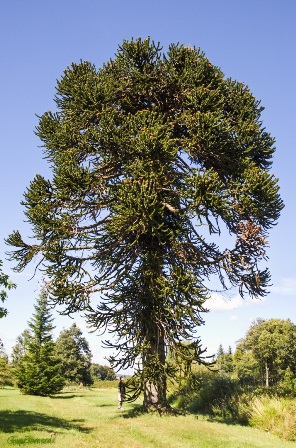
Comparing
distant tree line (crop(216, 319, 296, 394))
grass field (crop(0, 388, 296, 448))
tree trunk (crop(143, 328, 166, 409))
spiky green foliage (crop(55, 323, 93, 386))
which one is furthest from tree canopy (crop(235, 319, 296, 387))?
grass field (crop(0, 388, 296, 448))

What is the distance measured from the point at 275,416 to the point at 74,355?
38.4 m

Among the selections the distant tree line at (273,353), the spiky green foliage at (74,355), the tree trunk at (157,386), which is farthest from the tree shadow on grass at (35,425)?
the spiky green foliage at (74,355)

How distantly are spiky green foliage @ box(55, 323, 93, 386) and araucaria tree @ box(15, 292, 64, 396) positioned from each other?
54.2 ft

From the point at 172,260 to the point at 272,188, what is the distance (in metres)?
4.71

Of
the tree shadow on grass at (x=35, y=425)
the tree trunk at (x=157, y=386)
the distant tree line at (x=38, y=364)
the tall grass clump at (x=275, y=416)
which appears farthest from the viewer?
the distant tree line at (x=38, y=364)

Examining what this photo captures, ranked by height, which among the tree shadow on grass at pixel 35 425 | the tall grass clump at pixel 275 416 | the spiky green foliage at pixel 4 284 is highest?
the spiky green foliage at pixel 4 284

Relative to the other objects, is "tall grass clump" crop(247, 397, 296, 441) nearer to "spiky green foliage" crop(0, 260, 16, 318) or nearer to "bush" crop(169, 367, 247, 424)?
"bush" crop(169, 367, 247, 424)

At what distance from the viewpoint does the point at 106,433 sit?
Result: 9.43 metres

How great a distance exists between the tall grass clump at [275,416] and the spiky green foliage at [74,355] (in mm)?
35899

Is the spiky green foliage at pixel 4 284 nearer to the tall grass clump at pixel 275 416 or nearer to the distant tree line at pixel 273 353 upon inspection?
the tall grass clump at pixel 275 416

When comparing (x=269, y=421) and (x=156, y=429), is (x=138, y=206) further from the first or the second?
(x=269, y=421)

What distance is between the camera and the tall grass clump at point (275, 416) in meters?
10.8

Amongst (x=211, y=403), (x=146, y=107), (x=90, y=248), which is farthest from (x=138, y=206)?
(x=211, y=403)

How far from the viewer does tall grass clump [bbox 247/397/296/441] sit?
10812mm
